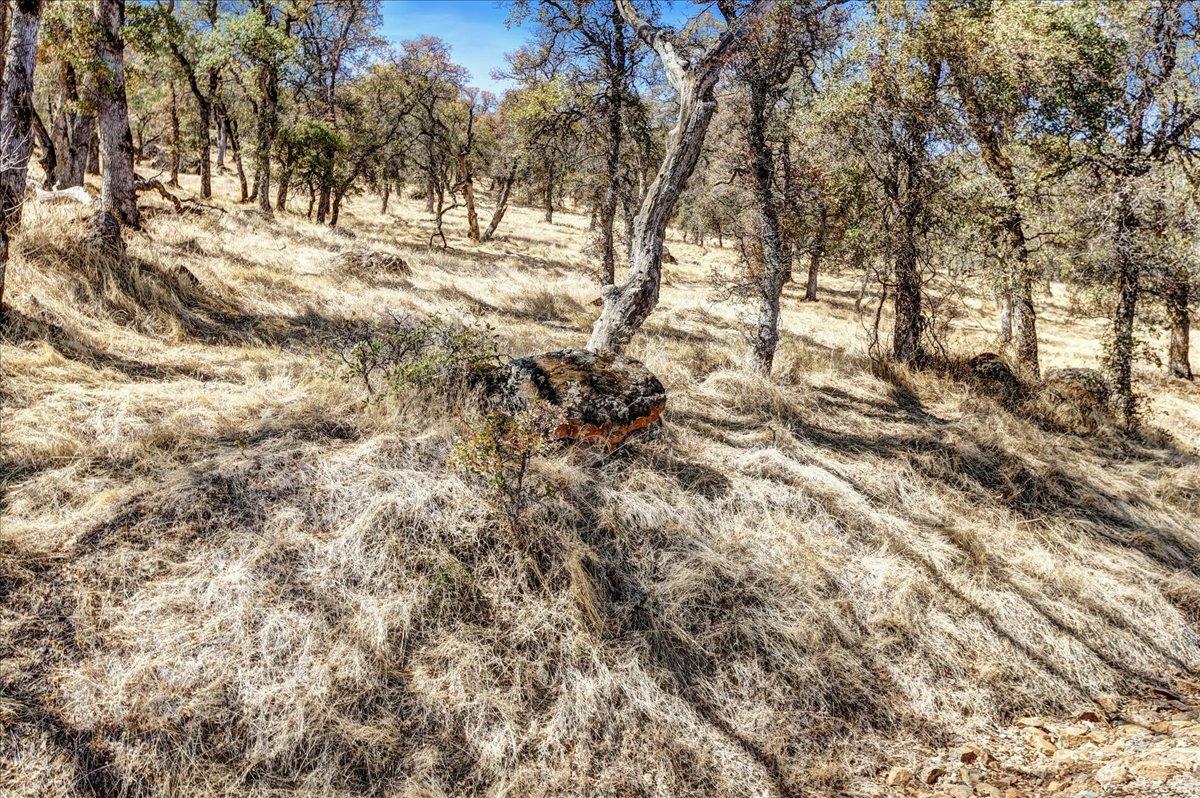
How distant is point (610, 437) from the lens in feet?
17.4

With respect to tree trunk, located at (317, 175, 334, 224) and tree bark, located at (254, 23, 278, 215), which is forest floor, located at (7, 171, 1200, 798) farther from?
tree bark, located at (254, 23, 278, 215)

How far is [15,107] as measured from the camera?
5.39 m

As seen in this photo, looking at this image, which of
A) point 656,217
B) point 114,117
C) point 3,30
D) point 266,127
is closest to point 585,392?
point 656,217

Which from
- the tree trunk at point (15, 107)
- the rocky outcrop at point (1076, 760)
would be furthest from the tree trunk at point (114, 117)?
the rocky outcrop at point (1076, 760)

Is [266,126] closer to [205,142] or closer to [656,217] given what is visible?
[205,142]

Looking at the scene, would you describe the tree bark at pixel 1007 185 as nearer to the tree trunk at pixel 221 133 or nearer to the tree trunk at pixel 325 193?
the tree trunk at pixel 325 193

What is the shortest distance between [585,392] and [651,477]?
945mm

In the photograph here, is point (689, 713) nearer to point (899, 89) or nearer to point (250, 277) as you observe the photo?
point (250, 277)

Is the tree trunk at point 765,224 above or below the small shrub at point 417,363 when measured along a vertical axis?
above

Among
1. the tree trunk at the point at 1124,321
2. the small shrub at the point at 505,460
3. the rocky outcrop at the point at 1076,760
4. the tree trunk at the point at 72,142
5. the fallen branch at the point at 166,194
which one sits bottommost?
the rocky outcrop at the point at 1076,760

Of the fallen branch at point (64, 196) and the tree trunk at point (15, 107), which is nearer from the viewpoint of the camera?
the tree trunk at point (15, 107)

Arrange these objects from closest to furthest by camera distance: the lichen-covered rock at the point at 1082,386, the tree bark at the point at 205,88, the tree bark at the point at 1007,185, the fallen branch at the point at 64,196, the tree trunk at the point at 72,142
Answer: the fallen branch at the point at 64,196
the tree bark at the point at 1007,185
the lichen-covered rock at the point at 1082,386
the tree trunk at the point at 72,142
the tree bark at the point at 205,88

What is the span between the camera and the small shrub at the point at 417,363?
5289mm

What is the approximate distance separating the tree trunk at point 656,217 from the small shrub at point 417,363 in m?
1.60
